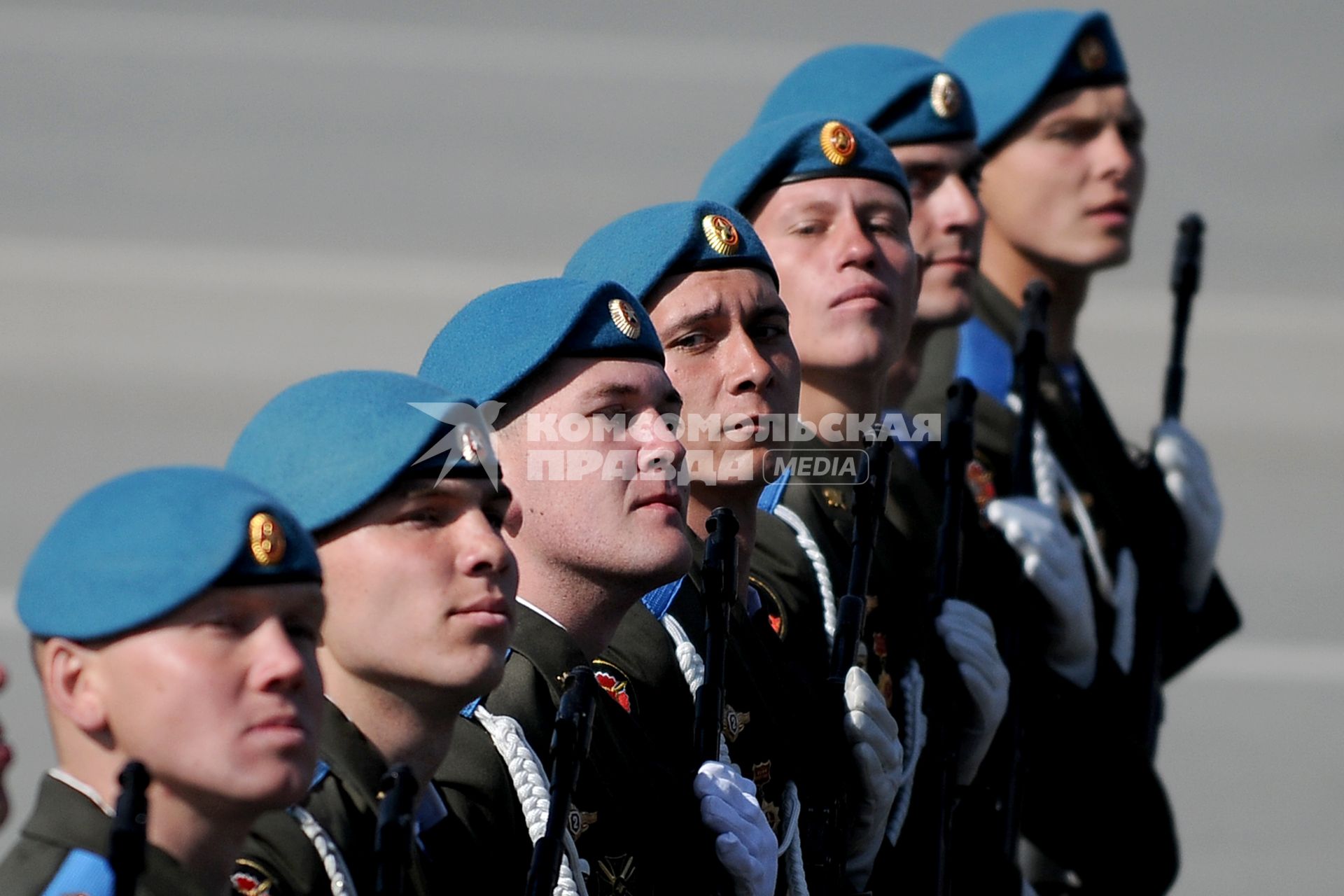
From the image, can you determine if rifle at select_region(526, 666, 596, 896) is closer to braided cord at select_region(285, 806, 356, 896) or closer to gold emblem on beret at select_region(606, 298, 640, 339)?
braided cord at select_region(285, 806, 356, 896)

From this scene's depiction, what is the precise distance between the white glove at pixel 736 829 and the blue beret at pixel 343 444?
1.98 feet

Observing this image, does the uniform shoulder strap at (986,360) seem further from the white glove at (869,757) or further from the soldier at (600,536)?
the soldier at (600,536)

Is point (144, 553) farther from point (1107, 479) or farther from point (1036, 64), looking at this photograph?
point (1036, 64)

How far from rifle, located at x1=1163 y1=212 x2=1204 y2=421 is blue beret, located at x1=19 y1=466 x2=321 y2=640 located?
3232mm

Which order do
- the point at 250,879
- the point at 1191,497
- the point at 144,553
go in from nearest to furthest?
the point at 144,553 < the point at 250,879 < the point at 1191,497

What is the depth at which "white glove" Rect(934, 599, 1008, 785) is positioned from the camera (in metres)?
4.56

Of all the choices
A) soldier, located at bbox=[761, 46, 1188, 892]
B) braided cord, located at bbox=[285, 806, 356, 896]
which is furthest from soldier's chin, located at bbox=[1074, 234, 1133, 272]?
braided cord, located at bbox=[285, 806, 356, 896]

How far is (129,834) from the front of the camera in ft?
8.80

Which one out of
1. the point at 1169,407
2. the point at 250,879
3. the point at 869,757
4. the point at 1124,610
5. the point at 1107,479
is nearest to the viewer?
the point at 250,879

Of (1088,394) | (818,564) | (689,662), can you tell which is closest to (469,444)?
(689,662)

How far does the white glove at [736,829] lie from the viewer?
364cm

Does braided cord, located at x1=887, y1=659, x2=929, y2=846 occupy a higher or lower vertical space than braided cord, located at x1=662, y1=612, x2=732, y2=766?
lower

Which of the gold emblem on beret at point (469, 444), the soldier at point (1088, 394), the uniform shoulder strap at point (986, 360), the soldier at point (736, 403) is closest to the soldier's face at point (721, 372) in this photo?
the soldier at point (736, 403)

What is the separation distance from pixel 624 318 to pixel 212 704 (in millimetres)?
1006
